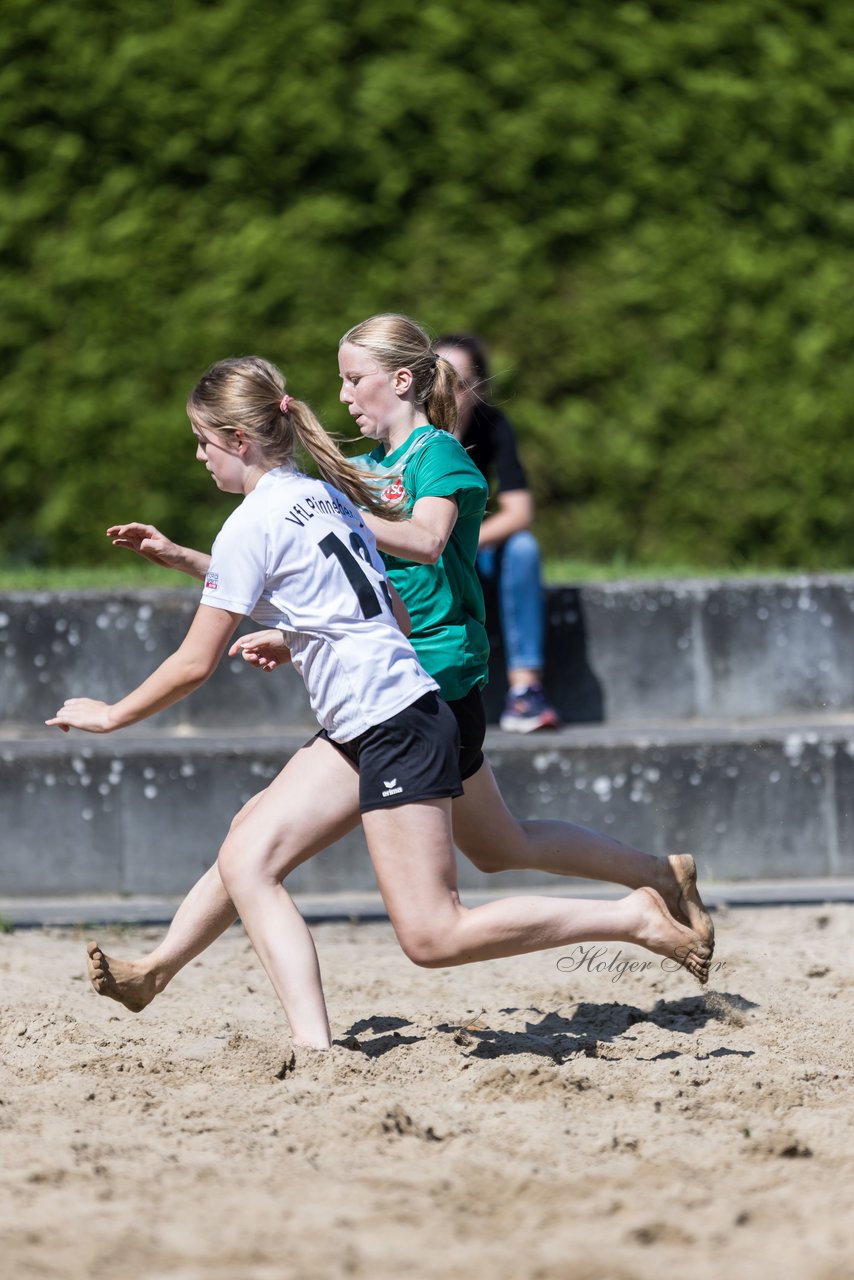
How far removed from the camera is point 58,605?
599cm

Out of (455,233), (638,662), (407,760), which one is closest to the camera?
(407,760)

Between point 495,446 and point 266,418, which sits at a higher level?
point 266,418

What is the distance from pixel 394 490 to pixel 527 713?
8.23ft

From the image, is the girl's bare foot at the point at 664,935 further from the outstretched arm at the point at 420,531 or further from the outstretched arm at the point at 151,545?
the outstretched arm at the point at 151,545

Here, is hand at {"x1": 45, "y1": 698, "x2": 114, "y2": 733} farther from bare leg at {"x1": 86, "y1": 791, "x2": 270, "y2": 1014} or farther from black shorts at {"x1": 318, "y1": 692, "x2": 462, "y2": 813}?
black shorts at {"x1": 318, "y1": 692, "x2": 462, "y2": 813}

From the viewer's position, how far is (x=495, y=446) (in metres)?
5.88

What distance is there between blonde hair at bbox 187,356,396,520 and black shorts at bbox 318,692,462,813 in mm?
453

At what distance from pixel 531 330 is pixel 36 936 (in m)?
3.72

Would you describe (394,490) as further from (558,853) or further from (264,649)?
(558,853)

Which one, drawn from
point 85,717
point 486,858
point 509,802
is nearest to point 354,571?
point 85,717

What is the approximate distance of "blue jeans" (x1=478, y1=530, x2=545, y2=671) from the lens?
5.88 m

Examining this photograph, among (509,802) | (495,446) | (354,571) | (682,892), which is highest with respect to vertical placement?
(354,571)

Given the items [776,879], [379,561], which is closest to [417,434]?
[379,561]

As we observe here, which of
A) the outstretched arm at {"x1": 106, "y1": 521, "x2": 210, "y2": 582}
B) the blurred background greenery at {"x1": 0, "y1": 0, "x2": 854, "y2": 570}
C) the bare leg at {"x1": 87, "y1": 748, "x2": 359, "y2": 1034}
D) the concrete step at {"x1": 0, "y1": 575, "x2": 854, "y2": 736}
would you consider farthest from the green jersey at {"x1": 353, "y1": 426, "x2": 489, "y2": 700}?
the blurred background greenery at {"x1": 0, "y1": 0, "x2": 854, "y2": 570}
